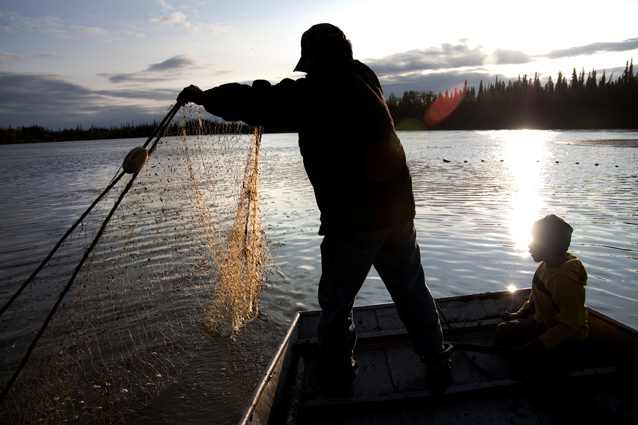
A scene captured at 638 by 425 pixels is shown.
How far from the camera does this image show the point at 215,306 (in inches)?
221

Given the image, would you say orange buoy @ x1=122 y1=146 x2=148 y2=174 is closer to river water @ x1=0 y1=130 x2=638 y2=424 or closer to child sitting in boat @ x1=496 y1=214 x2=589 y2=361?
river water @ x1=0 y1=130 x2=638 y2=424

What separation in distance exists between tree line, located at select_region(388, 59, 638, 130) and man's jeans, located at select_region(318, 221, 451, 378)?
96.6 meters

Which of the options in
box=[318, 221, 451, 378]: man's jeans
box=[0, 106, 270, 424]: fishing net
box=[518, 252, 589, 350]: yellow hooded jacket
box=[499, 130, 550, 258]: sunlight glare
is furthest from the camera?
box=[499, 130, 550, 258]: sunlight glare

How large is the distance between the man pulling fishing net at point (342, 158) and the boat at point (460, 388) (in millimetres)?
370

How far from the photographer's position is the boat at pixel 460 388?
262cm

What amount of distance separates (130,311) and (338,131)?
4732mm

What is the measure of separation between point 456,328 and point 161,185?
14.2m

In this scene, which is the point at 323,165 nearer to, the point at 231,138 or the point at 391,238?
the point at 391,238

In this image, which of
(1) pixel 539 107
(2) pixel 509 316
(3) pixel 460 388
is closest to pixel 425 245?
(2) pixel 509 316

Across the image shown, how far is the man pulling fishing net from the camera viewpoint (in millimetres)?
2361

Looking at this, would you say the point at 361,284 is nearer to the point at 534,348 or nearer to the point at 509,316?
the point at 534,348

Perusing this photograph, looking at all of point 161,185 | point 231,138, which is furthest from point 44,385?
point 161,185

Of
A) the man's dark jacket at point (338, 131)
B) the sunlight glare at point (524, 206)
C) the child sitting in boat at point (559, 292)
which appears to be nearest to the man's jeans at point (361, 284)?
the man's dark jacket at point (338, 131)

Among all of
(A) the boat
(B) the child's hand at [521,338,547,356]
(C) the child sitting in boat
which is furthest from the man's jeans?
(C) the child sitting in boat
